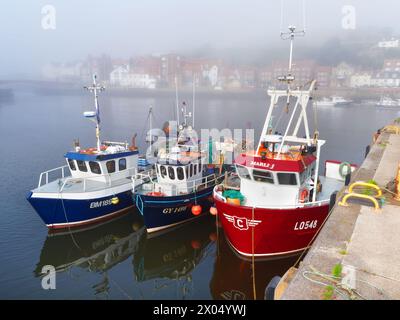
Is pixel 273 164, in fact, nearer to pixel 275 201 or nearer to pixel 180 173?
pixel 275 201

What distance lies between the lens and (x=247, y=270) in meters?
14.5

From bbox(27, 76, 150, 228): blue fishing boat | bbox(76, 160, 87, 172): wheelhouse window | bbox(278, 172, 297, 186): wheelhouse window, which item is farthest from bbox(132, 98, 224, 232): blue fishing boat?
bbox(278, 172, 297, 186): wheelhouse window

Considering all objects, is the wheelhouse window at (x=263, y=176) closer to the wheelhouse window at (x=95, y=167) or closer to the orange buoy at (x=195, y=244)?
the orange buoy at (x=195, y=244)

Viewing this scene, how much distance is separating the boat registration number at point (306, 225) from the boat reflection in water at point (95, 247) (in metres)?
8.23

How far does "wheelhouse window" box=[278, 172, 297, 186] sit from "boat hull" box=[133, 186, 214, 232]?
5.75 m

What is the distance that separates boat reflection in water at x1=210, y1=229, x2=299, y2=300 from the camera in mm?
13281

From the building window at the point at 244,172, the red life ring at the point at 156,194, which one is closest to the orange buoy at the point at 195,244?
the red life ring at the point at 156,194

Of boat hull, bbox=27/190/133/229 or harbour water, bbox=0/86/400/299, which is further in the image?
boat hull, bbox=27/190/133/229

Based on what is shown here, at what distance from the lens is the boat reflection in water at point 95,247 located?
15258 millimetres

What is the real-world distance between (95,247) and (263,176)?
9.39m

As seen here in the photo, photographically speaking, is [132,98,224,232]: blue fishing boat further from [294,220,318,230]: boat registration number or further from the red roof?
[294,220,318,230]: boat registration number

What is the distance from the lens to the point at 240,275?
14.3 meters
